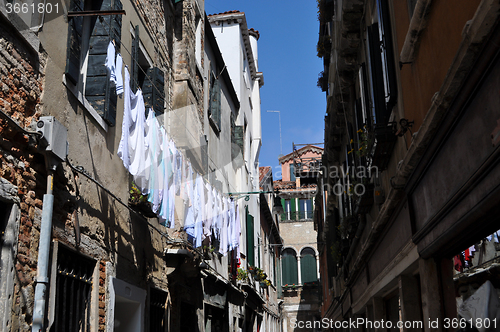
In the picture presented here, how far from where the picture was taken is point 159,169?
701 centimetres

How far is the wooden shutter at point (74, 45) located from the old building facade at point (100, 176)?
0.02 meters

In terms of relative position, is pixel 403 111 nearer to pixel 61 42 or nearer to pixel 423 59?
pixel 423 59

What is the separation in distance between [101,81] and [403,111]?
3757 mm

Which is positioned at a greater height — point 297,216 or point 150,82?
point 297,216

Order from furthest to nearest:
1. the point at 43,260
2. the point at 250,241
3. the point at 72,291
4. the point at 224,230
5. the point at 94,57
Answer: the point at 250,241, the point at 224,230, the point at 94,57, the point at 72,291, the point at 43,260

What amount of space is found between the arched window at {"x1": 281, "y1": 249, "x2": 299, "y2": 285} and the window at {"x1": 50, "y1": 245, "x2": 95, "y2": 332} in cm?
2839

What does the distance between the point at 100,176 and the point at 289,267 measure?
94.0 ft

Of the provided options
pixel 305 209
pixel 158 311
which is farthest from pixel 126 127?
pixel 305 209

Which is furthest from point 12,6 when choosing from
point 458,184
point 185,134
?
point 185,134

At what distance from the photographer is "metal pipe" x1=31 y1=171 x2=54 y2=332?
4.50 meters

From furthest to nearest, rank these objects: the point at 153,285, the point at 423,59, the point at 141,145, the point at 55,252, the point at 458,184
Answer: the point at 153,285 < the point at 141,145 < the point at 55,252 < the point at 423,59 < the point at 458,184

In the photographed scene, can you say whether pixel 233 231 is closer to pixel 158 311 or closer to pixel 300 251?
pixel 158 311

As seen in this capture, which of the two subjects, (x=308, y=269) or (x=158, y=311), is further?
(x=308, y=269)

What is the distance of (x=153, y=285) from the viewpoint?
327 inches
